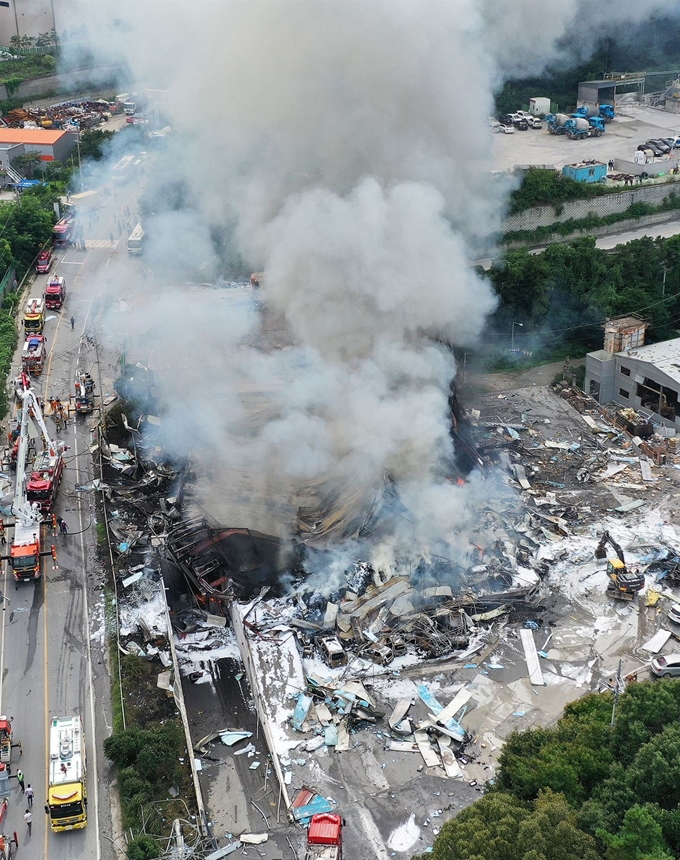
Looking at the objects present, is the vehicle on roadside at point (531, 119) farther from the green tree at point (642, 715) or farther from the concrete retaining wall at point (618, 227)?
the green tree at point (642, 715)

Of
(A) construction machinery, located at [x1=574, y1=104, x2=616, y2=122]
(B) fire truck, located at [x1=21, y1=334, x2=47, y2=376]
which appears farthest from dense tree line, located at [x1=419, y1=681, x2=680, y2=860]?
Result: (A) construction machinery, located at [x1=574, y1=104, x2=616, y2=122]

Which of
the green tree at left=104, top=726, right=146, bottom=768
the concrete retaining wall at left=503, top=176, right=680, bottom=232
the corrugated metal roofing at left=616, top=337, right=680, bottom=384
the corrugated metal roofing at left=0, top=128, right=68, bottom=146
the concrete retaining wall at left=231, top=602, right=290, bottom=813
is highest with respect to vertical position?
the corrugated metal roofing at left=0, top=128, right=68, bottom=146

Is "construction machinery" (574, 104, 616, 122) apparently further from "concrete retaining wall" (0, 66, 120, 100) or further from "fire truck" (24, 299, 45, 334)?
"fire truck" (24, 299, 45, 334)

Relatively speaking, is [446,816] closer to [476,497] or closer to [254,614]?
[254,614]

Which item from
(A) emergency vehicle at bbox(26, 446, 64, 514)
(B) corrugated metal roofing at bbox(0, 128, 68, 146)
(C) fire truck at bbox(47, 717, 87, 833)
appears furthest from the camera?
(B) corrugated metal roofing at bbox(0, 128, 68, 146)

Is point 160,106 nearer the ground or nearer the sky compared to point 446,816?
nearer the sky

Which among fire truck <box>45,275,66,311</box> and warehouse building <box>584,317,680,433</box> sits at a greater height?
fire truck <box>45,275,66,311</box>

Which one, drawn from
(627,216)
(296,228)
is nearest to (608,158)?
(627,216)
